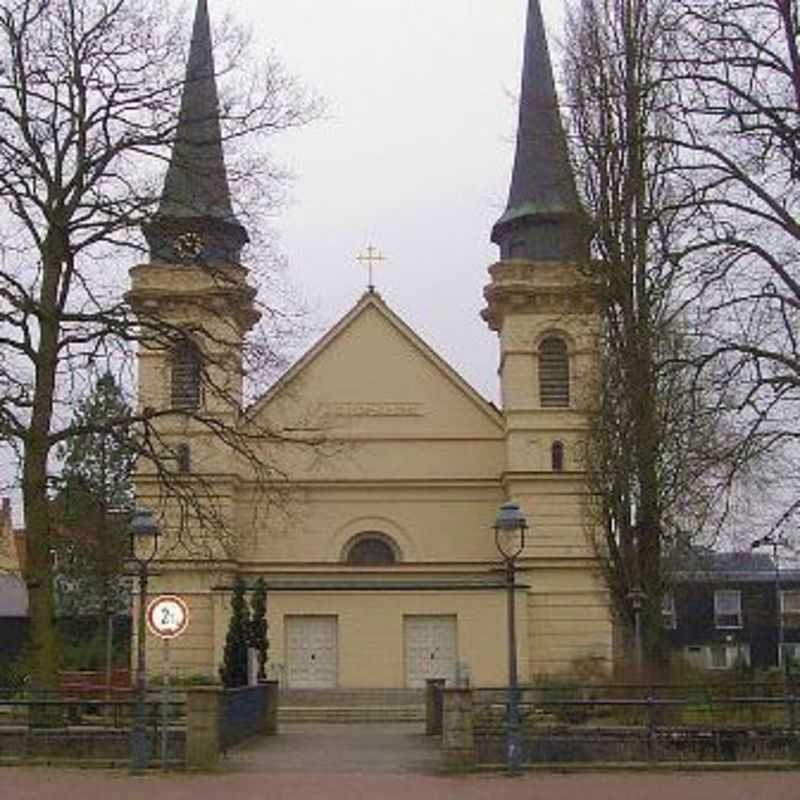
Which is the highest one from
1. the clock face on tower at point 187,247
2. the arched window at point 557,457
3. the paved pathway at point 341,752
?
the clock face on tower at point 187,247

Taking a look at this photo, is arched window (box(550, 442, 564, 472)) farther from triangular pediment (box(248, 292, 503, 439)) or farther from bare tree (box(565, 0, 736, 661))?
bare tree (box(565, 0, 736, 661))

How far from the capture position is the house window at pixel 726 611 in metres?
79.8

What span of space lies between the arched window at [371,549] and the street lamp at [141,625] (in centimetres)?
2326

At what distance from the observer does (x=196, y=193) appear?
2480 centimetres

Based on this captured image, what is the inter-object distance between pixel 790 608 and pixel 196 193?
63764 millimetres

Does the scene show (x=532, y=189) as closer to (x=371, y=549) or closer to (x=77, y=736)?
(x=371, y=549)

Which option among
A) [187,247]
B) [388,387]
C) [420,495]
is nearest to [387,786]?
[187,247]

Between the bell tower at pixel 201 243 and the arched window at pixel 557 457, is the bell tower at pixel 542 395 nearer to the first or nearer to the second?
the arched window at pixel 557 457

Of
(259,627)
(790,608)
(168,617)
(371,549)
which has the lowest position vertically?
(168,617)

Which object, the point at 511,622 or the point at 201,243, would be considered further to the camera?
the point at 201,243

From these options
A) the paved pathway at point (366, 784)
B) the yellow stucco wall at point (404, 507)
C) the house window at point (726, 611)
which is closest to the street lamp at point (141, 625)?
the paved pathway at point (366, 784)

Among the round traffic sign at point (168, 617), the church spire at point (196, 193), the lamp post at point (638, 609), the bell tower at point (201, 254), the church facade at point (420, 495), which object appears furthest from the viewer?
the church facade at point (420, 495)

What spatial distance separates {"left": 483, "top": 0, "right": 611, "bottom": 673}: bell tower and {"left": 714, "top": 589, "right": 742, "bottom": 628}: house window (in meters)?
36.6

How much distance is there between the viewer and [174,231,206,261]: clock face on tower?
81.3ft
